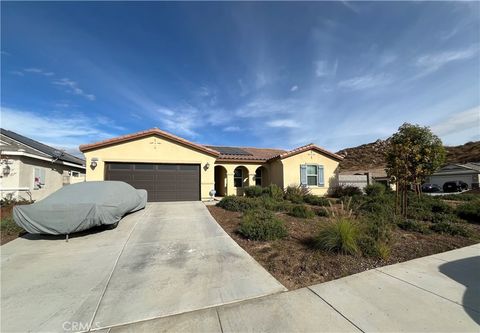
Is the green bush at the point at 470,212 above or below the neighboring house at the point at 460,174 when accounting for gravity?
below

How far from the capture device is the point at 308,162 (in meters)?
16.0

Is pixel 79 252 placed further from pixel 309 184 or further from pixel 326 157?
pixel 326 157

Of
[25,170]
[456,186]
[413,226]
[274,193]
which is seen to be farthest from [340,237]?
[456,186]

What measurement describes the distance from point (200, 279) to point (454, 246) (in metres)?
6.31

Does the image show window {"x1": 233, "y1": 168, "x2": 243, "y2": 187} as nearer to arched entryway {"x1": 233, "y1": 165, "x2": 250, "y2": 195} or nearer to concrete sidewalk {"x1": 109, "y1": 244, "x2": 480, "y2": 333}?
arched entryway {"x1": 233, "y1": 165, "x2": 250, "y2": 195}

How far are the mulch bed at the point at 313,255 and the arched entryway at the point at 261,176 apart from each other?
10882 millimetres

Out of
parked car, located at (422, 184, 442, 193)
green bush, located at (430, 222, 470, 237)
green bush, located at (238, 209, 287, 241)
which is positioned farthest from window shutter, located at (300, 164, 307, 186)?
parked car, located at (422, 184, 442, 193)

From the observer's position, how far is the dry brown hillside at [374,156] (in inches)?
1920

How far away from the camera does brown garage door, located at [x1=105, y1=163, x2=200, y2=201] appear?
1269cm

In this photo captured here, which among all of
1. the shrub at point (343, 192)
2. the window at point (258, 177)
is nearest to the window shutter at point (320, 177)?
the shrub at point (343, 192)

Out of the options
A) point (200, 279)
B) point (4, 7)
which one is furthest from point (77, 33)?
point (200, 279)

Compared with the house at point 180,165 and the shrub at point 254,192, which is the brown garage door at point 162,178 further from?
the shrub at point 254,192

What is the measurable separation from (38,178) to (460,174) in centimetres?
4591

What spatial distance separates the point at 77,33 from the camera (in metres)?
8.30
